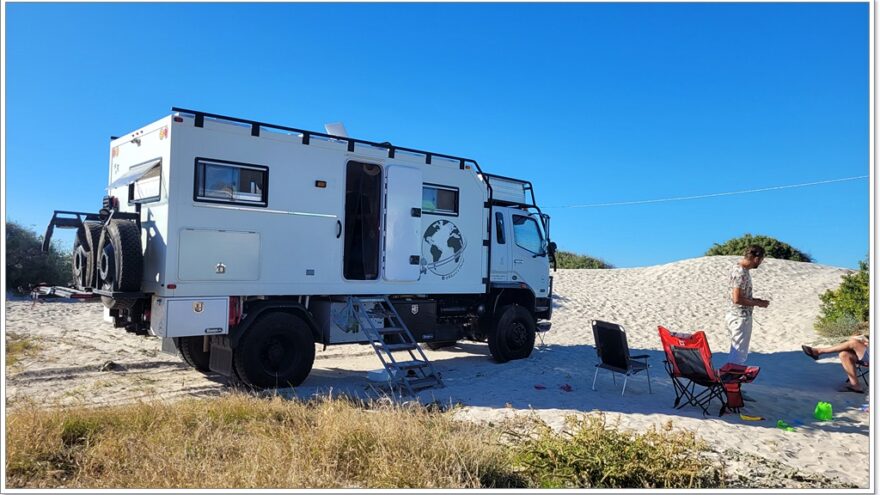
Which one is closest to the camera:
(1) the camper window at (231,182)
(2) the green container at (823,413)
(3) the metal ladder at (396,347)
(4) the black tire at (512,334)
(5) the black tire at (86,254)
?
(2) the green container at (823,413)

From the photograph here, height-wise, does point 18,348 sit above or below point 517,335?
below

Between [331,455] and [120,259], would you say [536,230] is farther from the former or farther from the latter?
[331,455]

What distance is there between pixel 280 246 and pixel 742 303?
18.3ft

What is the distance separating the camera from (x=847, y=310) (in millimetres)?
14570

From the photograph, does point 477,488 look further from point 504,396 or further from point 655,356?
point 655,356

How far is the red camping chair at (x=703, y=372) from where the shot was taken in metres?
6.71

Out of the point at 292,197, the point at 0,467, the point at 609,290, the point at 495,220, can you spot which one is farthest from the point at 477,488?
the point at 609,290

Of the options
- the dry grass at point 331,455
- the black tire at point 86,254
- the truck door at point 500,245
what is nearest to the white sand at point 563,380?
the dry grass at point 331,455

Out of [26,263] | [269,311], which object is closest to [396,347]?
[269,311]

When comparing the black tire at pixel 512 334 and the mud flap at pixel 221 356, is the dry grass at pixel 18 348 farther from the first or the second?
the black tire at pixel 512 334

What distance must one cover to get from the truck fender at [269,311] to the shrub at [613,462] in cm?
409

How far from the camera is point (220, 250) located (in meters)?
7.25

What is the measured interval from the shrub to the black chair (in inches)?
123

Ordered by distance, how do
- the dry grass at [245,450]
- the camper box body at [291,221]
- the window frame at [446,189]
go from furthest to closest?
the window frame at [446,189], the camper box body at [291,221], the dry grass at [245,450]
